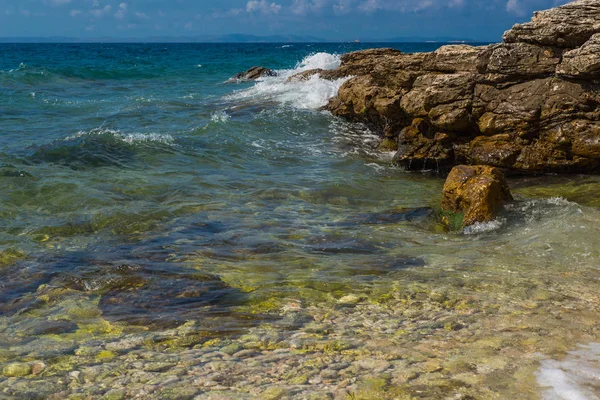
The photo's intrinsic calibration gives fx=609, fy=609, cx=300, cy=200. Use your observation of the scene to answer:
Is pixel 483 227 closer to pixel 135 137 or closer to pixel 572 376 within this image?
pixel 572 376

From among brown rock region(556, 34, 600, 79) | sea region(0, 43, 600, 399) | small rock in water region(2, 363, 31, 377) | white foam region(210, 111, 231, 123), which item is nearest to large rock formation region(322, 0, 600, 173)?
brown rock region(556, 34, 600, 79)

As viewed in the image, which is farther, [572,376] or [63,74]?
[63,74]

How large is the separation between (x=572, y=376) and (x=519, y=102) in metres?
9.18

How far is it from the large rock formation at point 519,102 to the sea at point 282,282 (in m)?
0.59

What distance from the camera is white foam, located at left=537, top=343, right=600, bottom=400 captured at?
414 centimetres

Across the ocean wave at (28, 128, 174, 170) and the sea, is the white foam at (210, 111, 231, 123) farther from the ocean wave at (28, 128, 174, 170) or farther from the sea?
the sea

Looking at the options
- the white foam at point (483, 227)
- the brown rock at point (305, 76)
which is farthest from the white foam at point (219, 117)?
Result: the white foam at point (483, 227)

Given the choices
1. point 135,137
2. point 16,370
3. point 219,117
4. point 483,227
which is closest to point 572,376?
point 16,370

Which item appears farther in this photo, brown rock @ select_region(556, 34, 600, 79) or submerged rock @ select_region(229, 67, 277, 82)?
submerged rock @ select_region(229, 67, 277, 82)

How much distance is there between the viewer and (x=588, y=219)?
8680mm

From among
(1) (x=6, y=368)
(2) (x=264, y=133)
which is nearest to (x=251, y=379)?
(1) (x=6, y=368)

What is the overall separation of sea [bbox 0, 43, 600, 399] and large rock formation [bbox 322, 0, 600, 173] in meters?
0.59

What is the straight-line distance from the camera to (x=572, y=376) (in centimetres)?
438

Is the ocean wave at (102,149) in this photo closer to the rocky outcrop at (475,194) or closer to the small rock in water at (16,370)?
the rocky outcrop at (475,194)
